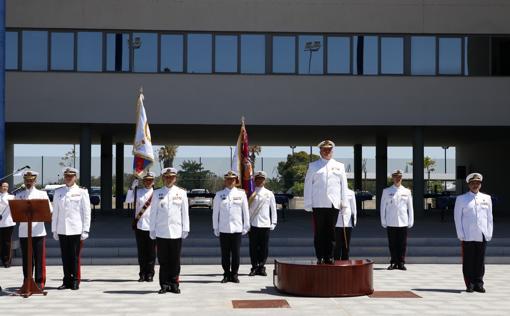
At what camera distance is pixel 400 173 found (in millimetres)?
14734

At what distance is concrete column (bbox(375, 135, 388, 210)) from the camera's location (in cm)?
3127

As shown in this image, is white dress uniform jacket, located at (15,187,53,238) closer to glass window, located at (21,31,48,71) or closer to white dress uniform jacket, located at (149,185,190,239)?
white dress uniform jacket, located at (149,185,190,239)

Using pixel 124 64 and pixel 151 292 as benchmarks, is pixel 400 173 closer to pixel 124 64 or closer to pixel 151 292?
pixel 151 292

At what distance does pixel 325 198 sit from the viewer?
10609 mm

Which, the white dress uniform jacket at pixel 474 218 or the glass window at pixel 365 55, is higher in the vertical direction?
the glass window at pixel 365 55

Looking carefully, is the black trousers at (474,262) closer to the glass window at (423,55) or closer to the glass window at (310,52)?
the glass window at (310,52)

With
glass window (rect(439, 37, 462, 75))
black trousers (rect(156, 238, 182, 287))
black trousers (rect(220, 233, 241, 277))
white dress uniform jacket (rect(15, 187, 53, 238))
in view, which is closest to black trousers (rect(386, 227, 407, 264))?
black trousers (rect(220, 233, 241, 277))

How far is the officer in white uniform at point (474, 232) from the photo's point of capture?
37.8 ft

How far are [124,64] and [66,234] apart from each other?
1386 centimetres

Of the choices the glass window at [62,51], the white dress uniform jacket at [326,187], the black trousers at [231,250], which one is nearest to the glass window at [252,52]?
the glass window at [62,51]

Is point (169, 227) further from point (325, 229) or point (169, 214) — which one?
point (325, 229)

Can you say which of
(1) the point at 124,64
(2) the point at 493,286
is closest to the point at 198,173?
(1) the point at 124,64

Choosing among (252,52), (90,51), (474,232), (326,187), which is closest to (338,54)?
(252,52)

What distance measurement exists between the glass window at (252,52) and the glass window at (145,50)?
2.90 metres
